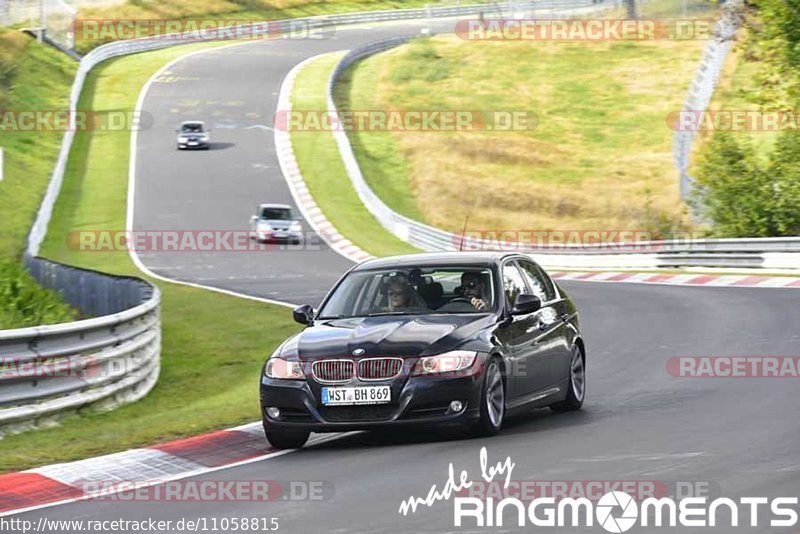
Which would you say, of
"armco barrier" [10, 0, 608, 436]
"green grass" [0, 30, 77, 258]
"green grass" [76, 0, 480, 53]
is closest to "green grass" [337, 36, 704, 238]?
"green grass" [0, 30, 77, 258]

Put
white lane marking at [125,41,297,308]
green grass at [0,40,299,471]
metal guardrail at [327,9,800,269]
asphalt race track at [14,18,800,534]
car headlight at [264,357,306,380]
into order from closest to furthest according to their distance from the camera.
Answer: asphalt race track at [14,18,800,534]
car headlight at [264,357,306,380]
green grass at [0,40,299,471]
white lane marking at [125,41,297,308]
metal guardrail at [327,9,800,269]

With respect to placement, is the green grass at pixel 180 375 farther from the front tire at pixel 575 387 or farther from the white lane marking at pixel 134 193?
the front tire at pixel 575 387

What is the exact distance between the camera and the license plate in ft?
36.4

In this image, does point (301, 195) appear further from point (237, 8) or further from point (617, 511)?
point (237, 8)

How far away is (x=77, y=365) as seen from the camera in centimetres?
1370

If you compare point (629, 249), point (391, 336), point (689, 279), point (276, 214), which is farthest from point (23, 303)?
point (276, 214)

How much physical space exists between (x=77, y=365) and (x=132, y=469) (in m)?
3.29

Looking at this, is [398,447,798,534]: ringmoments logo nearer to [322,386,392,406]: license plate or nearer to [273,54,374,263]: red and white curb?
[322,386,392,406]: license plate

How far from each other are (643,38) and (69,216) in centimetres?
4043

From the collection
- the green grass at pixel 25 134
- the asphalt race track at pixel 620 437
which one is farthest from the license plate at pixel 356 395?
the green grass at pixel 25 134

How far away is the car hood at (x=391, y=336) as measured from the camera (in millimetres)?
11266

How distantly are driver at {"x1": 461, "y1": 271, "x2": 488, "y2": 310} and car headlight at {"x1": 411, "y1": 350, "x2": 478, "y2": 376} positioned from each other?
1.09m

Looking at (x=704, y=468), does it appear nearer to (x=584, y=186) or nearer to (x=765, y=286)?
(x=765, y=286)

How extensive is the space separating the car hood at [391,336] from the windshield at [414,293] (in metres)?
0.21
